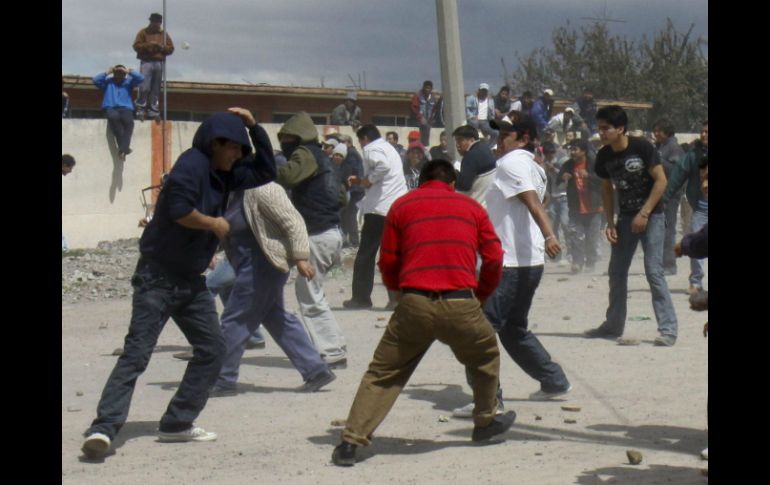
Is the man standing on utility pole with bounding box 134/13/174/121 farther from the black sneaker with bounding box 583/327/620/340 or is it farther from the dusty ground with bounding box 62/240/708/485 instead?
the black sneaker with bounding box 583/327/620/340

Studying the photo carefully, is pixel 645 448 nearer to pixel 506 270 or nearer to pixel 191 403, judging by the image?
pixel 506 270

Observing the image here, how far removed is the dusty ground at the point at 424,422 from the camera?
6.67m

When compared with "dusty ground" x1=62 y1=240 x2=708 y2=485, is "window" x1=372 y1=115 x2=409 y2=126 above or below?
above

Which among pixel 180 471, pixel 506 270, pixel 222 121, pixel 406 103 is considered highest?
pixel 406 103

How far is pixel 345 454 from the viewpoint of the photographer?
679cm

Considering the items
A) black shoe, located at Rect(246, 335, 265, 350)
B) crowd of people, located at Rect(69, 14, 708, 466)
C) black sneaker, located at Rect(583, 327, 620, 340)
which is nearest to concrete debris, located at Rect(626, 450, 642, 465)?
crowd of people, located at Rect(69, 14, 708, 466)

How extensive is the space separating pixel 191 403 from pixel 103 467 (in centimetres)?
70

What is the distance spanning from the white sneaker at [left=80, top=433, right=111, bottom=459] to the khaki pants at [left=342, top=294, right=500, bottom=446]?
1.25 metres

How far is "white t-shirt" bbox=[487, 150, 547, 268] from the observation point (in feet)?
26.7

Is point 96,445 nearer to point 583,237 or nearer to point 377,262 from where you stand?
point 377,262

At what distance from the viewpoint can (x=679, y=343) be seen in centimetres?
1077

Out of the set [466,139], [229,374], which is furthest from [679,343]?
[229,374]
